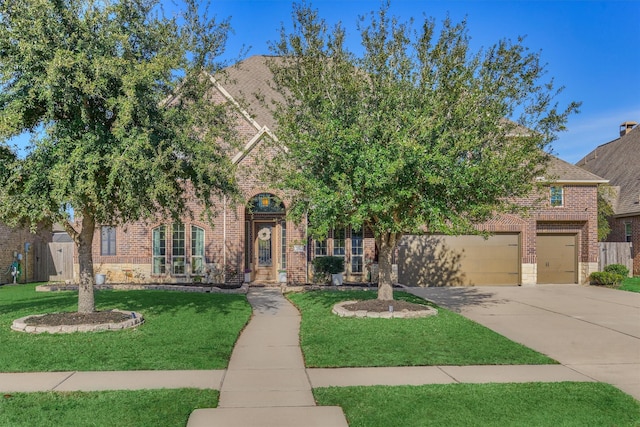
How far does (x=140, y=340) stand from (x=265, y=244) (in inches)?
423

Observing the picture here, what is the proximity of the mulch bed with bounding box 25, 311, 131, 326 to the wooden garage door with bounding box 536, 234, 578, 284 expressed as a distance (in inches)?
687

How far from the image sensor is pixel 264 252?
19594 mm

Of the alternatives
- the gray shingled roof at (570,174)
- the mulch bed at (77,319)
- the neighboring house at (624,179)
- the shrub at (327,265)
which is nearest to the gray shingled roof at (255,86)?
the shrub at (327,265)

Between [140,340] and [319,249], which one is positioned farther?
[319,249]

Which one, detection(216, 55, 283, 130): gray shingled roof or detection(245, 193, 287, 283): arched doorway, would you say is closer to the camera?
detection(245, 193, 287, 283): arched doorway

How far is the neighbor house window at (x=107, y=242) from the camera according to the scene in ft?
63.9

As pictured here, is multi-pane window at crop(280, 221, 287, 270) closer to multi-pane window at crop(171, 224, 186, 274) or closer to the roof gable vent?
multi-pane window at crop(171, 224, 186, 274)

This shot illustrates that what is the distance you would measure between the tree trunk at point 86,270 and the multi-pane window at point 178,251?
847cm

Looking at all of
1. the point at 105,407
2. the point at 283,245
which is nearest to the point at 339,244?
the point at 283,245

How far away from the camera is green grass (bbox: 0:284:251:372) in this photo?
24.5 ft

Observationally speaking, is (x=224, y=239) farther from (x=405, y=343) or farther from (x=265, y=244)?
(x=405, y=343)

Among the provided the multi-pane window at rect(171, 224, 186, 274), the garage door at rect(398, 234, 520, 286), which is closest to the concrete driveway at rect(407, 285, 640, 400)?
the garage door at rect(398, 234, 520, 286)

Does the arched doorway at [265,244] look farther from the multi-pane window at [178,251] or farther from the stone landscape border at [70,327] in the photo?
the stone landscape border at [70,327]

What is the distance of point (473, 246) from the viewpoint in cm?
2041
